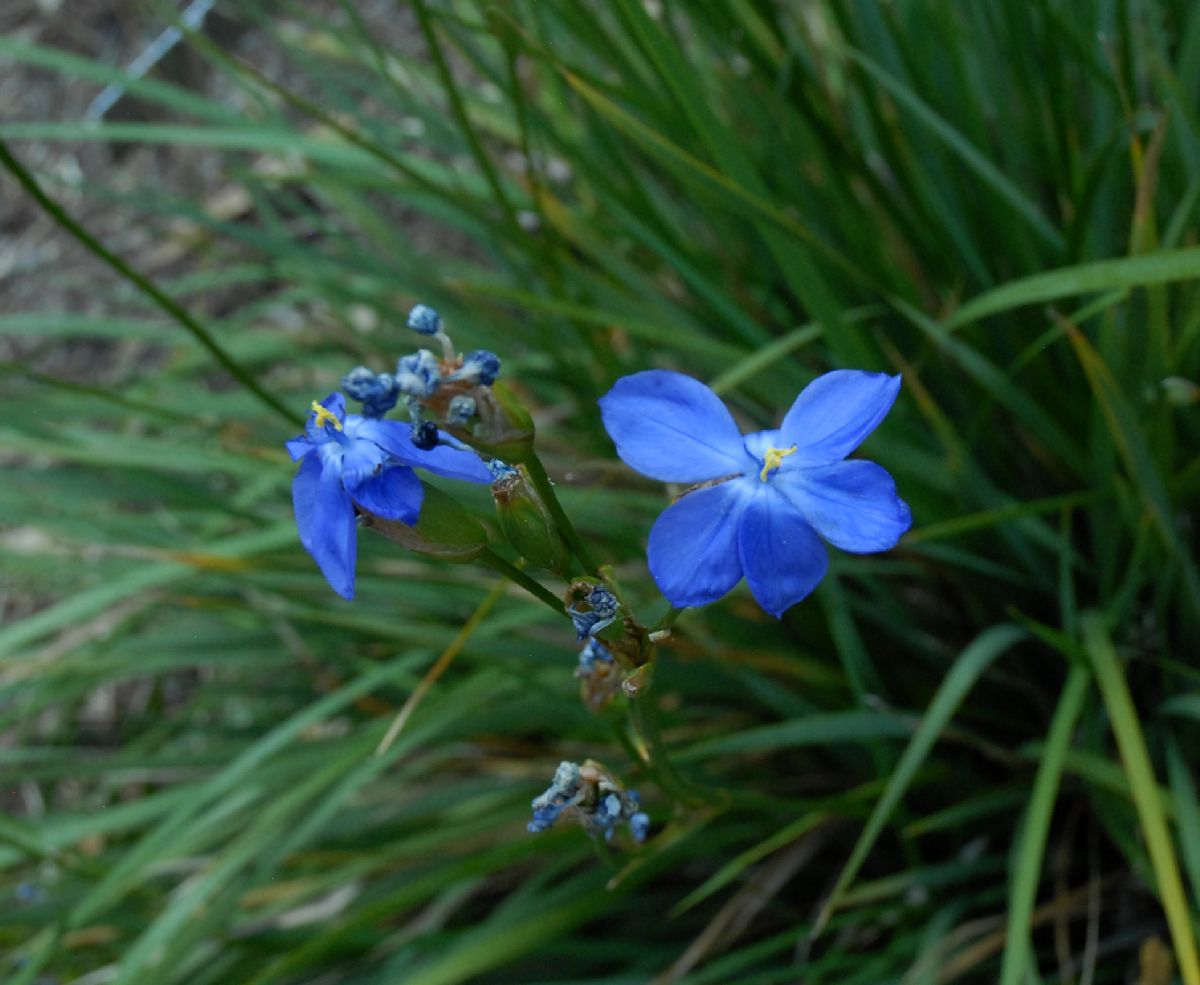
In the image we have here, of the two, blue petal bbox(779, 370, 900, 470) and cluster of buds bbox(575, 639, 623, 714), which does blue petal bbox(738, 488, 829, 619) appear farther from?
cluster of buds bbox(575, 639, 623, 714)

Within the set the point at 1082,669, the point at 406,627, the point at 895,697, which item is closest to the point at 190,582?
the point at 406,627

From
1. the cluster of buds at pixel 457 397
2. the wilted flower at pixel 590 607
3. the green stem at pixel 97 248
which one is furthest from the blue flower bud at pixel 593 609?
the green stem at pixel 97 248

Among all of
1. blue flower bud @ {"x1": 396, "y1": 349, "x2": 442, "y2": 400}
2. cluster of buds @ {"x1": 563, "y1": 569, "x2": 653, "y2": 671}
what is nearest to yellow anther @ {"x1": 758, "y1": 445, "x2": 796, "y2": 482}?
cluster of buds @ {"x1": 563, "y1": 569, "x2": 653, "y2": 671}

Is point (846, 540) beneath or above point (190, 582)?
beneath

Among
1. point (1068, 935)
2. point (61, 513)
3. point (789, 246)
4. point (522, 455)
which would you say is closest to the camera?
point (522, 455)

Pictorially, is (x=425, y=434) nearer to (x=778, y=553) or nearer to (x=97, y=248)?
(x=778, y=553)

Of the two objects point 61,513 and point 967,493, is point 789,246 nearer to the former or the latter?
point 967,493

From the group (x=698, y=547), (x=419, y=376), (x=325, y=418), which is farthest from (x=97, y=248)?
(x=698, y=547)
